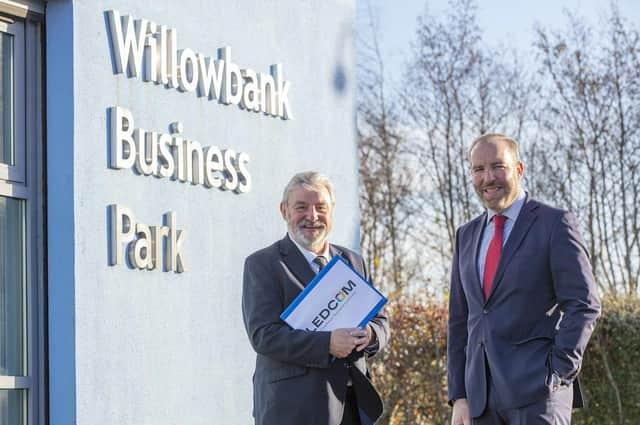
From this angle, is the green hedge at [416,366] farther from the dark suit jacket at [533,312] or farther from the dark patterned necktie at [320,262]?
the dark patterned necktie at [320,262]

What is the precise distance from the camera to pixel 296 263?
4797mm

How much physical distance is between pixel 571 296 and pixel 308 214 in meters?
1.17

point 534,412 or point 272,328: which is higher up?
point 272,328

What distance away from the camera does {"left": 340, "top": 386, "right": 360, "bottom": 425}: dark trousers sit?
4801 millimetres

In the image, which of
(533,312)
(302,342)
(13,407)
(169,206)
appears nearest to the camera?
(302,342)

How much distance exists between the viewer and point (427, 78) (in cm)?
1543

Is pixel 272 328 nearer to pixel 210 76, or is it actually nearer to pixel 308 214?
pixel 308 214

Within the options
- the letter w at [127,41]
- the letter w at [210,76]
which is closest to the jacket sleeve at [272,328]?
the letter w at [127,41]

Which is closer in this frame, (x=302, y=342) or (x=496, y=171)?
(x=302, y=342)

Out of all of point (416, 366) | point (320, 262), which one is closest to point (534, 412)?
point (320, 262)

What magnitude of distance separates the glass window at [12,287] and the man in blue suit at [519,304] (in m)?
2.18

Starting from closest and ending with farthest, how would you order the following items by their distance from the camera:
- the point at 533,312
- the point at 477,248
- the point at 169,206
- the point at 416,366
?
the point at 533,312, the point at 477,248, the point at 169,206, the point at 416,366

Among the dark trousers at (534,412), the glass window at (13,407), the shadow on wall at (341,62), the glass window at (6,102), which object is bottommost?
the dark trousers at (534,412)

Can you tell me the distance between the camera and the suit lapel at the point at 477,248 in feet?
15.8
